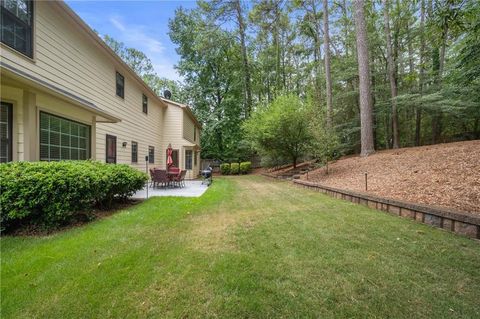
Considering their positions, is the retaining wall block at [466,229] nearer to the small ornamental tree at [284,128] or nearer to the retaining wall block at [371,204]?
the retaining wall block at [371,204]

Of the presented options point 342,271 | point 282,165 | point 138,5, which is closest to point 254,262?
point 342,271

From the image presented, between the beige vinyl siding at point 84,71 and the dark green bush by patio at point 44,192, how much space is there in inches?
100

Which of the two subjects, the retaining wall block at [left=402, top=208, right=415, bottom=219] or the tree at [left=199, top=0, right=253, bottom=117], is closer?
the retaining wall block at [left=402, top=208, right=415, bottom=219]

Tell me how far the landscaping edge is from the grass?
0.21 meters

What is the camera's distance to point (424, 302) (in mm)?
2152

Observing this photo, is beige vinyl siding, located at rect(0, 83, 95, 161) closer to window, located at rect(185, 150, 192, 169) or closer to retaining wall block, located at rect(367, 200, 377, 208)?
retaining wall block, located at rect(367, 200, 377, 208)

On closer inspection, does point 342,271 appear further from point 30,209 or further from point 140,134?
point 140,134

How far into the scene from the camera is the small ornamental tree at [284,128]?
520 inches

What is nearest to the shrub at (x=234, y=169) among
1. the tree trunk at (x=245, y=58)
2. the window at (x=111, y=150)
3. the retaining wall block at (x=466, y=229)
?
the tree trunk at (x=245, y=58)

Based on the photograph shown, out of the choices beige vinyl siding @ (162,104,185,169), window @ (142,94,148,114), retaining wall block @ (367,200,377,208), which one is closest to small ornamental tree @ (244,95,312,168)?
beige vinyl siding @ (162,104,185,169)

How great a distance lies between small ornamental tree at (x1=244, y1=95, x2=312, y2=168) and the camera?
1320cm

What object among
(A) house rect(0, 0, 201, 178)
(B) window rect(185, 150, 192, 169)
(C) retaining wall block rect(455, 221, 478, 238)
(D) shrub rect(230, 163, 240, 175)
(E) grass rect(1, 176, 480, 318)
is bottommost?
(E) grass rect(1, 176, 480, 318)

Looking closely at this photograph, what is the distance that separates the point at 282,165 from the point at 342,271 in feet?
57.6

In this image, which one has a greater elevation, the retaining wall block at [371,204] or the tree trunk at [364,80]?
the tree trunk at [364,80]
